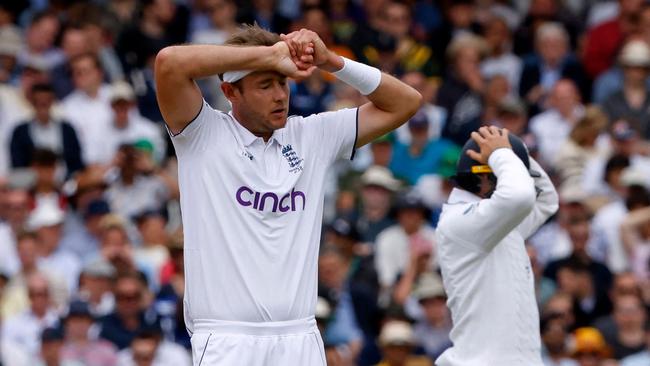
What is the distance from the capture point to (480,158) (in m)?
7.52

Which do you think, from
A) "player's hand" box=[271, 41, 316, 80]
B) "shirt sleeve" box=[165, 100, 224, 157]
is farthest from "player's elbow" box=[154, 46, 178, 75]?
"player's hand" box=[271, 41, 316, 80]

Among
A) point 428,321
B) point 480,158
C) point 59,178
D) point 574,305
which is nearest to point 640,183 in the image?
point 574,305

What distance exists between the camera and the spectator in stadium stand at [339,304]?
12336 millimetres

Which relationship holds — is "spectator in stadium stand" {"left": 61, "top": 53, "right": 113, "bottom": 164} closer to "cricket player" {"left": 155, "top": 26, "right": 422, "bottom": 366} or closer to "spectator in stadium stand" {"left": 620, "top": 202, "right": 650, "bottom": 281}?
"spectator in stadium stand" {"left": 620, "top": 202, "right": 650, "bottom": 281}

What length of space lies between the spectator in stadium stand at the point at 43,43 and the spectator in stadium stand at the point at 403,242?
13.4 ft

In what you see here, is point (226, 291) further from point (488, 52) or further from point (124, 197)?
point (488, 52)

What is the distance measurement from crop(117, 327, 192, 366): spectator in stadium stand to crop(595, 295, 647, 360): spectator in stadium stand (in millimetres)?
3146

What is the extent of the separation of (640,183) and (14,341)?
522 cm

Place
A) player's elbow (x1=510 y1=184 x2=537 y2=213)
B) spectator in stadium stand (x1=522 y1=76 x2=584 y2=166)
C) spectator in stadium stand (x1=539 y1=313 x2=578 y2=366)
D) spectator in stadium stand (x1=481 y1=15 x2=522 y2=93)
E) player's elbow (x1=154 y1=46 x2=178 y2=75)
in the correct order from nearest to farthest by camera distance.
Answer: player's elbow (x1=154 y1=46 x2=178 y2=75)
player's elbow (x1=510 y1=184 x2=537 y2=213)
spectator in stadium stand (x1=539 y1=313 x2=578 y2=366)
spectator in stadium stand (x1=522 y1=76 x2=584 y2=166)
spectator in stadium stand (x1=481 y1=15 x2=522 y2=93)

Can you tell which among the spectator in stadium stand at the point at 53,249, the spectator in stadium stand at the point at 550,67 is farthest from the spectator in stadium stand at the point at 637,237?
the spectator in stadium stand at the point at 53,249

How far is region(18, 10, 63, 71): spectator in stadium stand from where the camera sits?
51.3ft

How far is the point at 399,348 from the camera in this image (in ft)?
38.8

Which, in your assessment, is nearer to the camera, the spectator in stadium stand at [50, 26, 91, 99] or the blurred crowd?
the blurred crowd

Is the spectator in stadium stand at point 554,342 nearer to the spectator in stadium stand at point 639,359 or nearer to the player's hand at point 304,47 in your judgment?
the spectator in stadium stand at point 639,359
